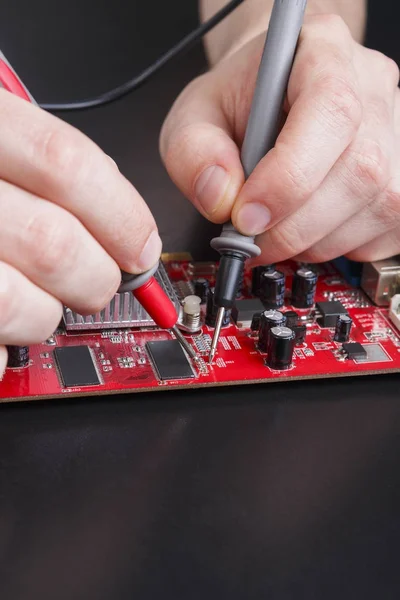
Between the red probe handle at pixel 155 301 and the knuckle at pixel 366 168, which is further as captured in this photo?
the knuckle at pixel 366 168

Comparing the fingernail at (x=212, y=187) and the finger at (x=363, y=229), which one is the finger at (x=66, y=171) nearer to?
the fingernail at (x=212, y=187)

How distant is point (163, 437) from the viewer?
81cm

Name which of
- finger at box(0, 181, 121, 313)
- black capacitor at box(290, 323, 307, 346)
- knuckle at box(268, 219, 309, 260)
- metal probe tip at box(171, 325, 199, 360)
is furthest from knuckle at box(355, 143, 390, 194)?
finger at box(0, 181, 121, 313)

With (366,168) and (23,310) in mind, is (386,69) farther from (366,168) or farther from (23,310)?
(23,310)

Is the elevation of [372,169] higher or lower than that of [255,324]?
higher

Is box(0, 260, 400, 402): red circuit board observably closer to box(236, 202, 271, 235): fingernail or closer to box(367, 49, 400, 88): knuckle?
box(236, 202, 271, 235): fingernail

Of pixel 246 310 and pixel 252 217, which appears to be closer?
pixel 252 217

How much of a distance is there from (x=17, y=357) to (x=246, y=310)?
313mm

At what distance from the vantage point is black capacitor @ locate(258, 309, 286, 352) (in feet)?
3.14

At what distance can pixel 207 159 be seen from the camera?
0.95 meters

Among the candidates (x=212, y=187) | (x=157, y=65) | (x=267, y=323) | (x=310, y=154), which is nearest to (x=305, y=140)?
(x=310, y=154)

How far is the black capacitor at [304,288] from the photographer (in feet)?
3.48

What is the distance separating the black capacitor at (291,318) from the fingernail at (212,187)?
0.61 feet

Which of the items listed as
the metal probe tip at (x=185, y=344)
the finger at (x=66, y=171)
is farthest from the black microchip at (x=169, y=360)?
the finger at (x=66, y=171)
